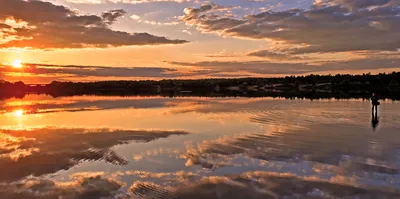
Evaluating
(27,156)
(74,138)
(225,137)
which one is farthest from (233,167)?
(74,138)

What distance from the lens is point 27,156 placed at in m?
13.8

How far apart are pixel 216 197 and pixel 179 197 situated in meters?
0.80

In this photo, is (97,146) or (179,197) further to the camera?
(97,146)

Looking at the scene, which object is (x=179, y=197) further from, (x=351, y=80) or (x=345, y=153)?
(x=351, y=80)

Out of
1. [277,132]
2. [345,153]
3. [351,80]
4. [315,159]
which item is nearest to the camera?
[315,159]

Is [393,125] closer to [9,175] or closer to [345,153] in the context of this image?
[345,153]

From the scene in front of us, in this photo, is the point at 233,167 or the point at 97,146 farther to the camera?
the point at 97,146

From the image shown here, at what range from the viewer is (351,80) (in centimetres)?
18425

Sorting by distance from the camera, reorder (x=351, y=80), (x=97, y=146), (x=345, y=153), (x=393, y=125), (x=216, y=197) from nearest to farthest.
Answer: (x=216, y=197) < (x=345, y=153) < (x=97, y=146) < (x=393, y=125) < (x=351, y=80)

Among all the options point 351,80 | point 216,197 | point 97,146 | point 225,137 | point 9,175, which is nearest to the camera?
point 216,197

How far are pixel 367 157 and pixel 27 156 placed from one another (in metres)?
11.4

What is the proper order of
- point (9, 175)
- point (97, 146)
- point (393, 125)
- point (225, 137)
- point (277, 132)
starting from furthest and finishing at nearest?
point (393, 125)
point (277, 132)
point (225, 137)
point (97, 146)
point (9, 175)

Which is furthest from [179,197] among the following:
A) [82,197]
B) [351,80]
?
[351,80]

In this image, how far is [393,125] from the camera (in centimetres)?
2142
